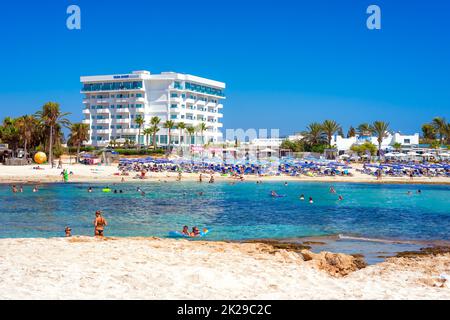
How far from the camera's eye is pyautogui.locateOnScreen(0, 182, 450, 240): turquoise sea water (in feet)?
70.4

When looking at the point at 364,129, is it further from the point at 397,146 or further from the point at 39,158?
the point at 39,158

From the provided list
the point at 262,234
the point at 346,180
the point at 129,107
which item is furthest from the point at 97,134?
the point at 262,234

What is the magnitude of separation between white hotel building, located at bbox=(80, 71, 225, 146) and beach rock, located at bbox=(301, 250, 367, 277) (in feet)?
258

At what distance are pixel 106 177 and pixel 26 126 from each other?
1703 cm

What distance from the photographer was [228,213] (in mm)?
28625

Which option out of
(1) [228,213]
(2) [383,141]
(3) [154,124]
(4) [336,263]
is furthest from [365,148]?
(4) [336,263]

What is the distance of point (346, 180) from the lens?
5794 centimetres

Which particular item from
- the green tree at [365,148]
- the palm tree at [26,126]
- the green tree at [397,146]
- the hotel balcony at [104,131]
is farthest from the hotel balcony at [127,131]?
the green tree at [397,146]

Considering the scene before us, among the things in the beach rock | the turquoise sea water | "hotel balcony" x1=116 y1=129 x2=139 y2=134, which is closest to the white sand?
the beach rock

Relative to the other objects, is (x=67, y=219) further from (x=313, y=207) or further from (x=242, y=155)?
(x=242, y=155)

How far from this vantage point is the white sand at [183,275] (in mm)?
9477

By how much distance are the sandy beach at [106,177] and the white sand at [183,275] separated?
128ft

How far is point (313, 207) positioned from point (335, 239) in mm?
12908

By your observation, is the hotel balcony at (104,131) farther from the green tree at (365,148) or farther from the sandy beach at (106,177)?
the green tree at (365,148)
